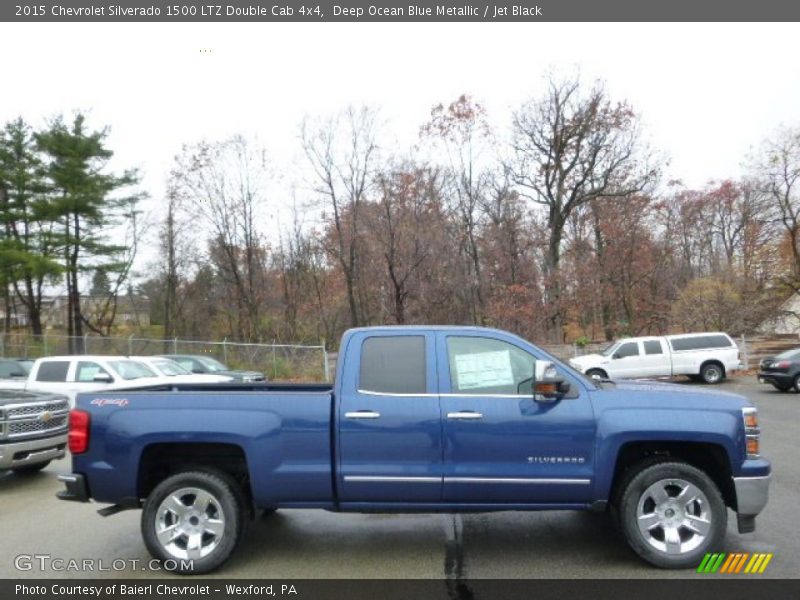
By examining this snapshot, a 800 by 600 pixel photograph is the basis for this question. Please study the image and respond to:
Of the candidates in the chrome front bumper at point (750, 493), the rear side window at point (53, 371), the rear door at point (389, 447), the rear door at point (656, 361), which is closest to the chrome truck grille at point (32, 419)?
the rear side window at point (53, 371)

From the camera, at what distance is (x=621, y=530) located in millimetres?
4863

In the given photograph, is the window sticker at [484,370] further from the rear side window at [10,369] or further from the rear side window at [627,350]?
the rear side window at [627,350]

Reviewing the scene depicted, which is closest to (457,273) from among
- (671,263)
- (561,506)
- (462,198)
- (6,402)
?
(462,198)

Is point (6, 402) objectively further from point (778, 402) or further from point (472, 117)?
point (472, 117)

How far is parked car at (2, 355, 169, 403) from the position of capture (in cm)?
1298

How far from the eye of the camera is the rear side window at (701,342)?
22959 mm

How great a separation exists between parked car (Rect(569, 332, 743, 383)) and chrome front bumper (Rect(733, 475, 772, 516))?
18464mm

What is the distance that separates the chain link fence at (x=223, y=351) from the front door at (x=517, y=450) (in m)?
20.7

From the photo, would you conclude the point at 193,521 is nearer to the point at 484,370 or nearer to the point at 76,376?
the point at 484,370

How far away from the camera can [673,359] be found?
22953 mm

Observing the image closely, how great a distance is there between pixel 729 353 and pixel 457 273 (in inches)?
625

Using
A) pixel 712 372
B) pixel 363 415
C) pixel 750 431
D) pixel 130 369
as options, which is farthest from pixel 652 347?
pixel 363 415

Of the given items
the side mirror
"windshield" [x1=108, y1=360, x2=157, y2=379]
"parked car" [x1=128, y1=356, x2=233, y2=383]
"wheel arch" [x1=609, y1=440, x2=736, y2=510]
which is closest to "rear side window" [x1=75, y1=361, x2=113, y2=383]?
"windshield" [x1=108, y1=360, x2=157, y2=379]

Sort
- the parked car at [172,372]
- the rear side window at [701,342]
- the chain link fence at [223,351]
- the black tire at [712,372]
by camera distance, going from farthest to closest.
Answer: the chain link fence at [223,351] → the rear side window at [701,342] → the black tire at [712,372] → the parked car at [172,372]
